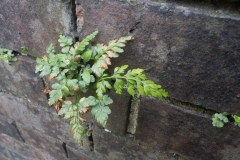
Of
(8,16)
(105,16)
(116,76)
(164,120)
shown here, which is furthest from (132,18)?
(8,16)

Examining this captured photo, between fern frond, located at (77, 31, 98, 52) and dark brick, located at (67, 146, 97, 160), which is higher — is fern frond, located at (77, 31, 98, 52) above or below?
above

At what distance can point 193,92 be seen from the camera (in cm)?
82

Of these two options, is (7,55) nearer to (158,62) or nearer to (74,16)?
(74,16)

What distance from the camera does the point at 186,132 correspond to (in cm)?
95

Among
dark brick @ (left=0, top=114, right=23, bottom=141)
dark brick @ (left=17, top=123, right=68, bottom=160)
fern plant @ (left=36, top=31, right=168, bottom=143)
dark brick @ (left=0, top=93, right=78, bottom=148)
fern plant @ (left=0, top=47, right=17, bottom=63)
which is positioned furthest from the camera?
dark brick @ (left=0, top=114, right=23, bottom=141)

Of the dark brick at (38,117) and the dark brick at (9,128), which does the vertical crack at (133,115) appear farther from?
the dark brick at (9,128)

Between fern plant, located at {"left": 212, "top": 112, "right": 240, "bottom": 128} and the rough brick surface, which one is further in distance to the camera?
fern plant, located at {"left": 212, "top": 112, "right": 240, "bottom": 128}

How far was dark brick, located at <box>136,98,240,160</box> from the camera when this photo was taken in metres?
0.89

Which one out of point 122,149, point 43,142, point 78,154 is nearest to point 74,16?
point 122,149

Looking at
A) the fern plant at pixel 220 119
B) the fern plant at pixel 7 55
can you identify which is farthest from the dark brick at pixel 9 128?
the fern plant at pixel 220 119

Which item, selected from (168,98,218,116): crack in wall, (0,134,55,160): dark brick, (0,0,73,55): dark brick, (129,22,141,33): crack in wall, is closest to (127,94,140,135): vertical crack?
(168,98,218,116): crack in wall

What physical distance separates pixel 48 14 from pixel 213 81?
68cm

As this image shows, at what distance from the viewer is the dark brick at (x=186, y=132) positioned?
34.9 inches

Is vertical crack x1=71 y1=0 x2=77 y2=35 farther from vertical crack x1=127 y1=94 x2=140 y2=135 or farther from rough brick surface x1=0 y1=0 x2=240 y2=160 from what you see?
vertical crack x1=127 y1=94 x2=140 y2=135
